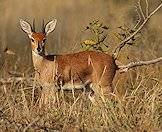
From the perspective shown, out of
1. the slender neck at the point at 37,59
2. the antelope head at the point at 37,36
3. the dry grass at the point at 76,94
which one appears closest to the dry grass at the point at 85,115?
the dry grass at the point at 76,94

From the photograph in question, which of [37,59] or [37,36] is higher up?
[37,36]

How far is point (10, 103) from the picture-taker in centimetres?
553

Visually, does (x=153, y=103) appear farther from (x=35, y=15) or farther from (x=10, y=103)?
(x=35, y=15)

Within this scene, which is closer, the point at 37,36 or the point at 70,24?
the point at 37,36

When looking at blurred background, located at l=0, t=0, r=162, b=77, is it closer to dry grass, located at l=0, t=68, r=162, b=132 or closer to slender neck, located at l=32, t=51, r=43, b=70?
slender neck, located at l=32, t=51, r=43, b=70

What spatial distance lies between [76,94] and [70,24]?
6.13 metres

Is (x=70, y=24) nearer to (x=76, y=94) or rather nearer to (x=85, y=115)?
(x=76, y=94)

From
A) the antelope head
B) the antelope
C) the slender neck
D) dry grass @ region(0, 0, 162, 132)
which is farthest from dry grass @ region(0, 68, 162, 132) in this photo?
the slender neck

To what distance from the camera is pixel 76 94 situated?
7789mm

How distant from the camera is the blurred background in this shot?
9898 millimetres

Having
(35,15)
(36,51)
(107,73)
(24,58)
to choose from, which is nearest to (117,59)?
(107,73)

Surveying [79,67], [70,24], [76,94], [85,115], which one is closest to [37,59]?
[79,67]

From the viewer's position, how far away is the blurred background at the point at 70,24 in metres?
9.90

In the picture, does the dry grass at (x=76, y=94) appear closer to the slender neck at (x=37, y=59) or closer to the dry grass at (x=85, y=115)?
the dry grass at (x=85, y=115)
